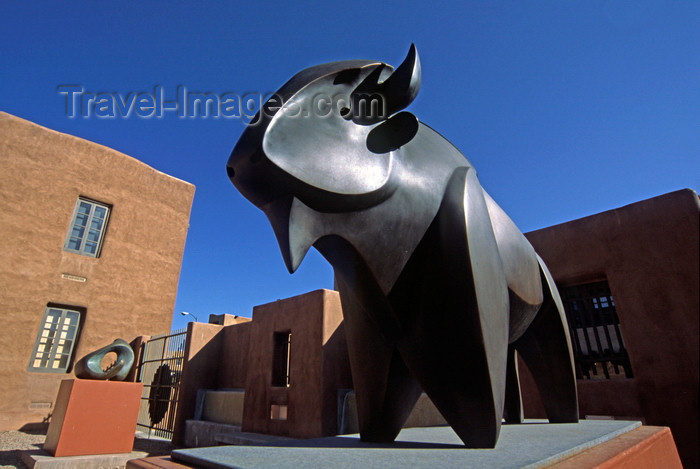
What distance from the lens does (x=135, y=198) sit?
12.9 metres

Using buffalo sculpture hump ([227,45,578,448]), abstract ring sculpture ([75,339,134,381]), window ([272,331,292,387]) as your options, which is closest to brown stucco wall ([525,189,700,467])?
buffalo sculpture hump ([227,45,578,448])

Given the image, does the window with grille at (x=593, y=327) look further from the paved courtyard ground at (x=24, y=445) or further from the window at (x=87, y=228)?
the window at (x=87, y=228)

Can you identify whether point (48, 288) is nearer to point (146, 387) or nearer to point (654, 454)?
point (146, 387)

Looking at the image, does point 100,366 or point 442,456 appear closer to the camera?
point 442,456

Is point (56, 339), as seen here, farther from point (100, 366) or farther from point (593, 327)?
point (593, 327)

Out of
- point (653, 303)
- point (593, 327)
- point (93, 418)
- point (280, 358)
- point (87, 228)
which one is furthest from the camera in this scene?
point (87, 228)

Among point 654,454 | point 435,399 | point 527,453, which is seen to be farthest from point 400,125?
point 654,454

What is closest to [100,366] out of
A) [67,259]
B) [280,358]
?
[280,358]

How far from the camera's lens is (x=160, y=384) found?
11055 mm

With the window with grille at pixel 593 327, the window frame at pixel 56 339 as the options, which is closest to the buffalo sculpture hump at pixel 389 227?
the window with grille at pixel 593 327

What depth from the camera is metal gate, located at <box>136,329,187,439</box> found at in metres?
10.6

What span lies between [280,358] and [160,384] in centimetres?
479

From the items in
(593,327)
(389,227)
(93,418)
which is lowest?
(93,418)

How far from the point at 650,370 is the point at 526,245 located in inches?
194
